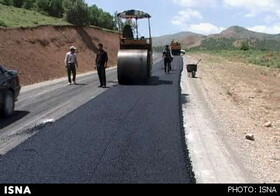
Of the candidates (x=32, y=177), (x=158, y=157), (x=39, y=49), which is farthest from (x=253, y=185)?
(x=39, y=49)

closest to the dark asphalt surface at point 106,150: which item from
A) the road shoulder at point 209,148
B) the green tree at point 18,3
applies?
the road shoulder at point 209,148

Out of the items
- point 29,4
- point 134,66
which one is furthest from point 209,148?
point 29,4

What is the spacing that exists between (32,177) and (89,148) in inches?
69.4

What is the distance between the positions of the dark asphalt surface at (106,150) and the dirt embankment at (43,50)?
15.7 metres

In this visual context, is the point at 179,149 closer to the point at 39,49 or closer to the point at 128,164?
the point at 128,164

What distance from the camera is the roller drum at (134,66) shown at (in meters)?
19.0

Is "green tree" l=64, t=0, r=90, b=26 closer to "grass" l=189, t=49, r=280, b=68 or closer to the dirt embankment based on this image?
the dirt embankment

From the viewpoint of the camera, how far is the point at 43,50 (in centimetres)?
3931

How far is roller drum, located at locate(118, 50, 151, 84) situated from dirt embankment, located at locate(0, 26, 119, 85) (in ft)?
27.3

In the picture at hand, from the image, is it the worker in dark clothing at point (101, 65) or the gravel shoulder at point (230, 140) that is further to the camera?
the worker in dark clothing at point (101, 65)

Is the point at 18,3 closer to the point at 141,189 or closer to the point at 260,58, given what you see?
the point at 260,58

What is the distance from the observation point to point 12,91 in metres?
11.7

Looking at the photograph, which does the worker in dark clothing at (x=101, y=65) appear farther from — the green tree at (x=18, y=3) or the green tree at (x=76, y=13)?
the green tree at (x=18, y=3)

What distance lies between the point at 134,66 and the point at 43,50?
22.1 m
